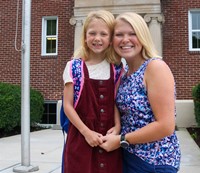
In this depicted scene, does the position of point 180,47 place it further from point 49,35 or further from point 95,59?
point 95,59

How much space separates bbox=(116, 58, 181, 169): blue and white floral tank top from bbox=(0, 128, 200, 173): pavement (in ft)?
12.0

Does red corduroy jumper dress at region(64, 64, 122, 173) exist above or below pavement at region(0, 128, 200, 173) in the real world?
above

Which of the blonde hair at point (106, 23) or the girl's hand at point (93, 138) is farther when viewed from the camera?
the blonde hair at point (106, 23)

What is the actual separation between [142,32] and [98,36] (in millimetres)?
272

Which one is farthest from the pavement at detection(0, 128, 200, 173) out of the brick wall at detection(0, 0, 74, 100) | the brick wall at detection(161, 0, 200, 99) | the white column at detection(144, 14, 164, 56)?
the brick wall at detection(0, 0, 74, 100)

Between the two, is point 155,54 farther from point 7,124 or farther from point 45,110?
point 45,110

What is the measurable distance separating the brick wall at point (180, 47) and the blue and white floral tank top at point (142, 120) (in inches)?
400

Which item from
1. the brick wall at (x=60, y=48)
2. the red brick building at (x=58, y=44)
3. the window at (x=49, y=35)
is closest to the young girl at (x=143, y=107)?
the red brick building at (x=58, y=44)

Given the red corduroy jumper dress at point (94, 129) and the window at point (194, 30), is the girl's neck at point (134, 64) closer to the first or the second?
the red corduroy jumper dress at point (94, 129)

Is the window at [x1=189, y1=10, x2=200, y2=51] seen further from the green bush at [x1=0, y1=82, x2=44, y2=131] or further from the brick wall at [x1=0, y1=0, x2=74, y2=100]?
the green bush at [x1=0, y1=82, x2=44, y2=131]

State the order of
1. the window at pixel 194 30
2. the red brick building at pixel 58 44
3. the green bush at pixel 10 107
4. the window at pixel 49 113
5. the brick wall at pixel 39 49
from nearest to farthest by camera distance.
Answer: the green bush at pixel 10 107
the red brick building at pixel 58 44
the window at pixel 194 30
the brick wall at pixel 39 49
the window at pixel 49 113

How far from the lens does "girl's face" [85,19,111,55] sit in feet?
6.80

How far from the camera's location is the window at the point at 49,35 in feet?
42.9

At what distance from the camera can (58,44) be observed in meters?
12.9
